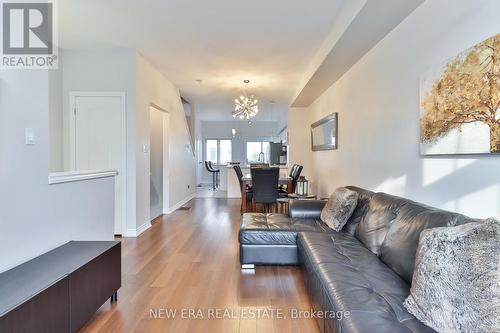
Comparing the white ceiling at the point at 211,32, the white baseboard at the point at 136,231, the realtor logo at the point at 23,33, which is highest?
the white ceiling at the point at 211,32

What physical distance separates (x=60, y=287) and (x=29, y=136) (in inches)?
41.3

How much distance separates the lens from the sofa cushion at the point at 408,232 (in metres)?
1.73

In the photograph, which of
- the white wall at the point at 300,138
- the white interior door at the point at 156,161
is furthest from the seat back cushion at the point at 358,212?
the white wall at the point at 300,138

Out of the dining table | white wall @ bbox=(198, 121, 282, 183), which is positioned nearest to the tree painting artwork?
the dining table

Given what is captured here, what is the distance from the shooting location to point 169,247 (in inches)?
149

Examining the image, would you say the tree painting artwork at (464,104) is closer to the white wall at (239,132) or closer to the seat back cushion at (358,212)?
the seat back cushion at (358,212)

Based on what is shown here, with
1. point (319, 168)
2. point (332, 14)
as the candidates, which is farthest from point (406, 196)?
point (319, 168)

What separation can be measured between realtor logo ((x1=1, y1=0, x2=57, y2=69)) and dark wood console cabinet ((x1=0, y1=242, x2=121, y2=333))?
1.30 m

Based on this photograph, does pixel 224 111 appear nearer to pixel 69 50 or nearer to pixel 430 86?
pixel 69 50

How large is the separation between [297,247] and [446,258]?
174 centimetres

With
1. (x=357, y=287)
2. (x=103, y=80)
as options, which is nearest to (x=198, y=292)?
(x=357, y=287)

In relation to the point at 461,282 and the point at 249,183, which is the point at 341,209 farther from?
the point at 249,183

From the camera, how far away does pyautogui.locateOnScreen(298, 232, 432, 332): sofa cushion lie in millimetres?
1341

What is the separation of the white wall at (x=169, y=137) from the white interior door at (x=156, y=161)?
0.19 meters
